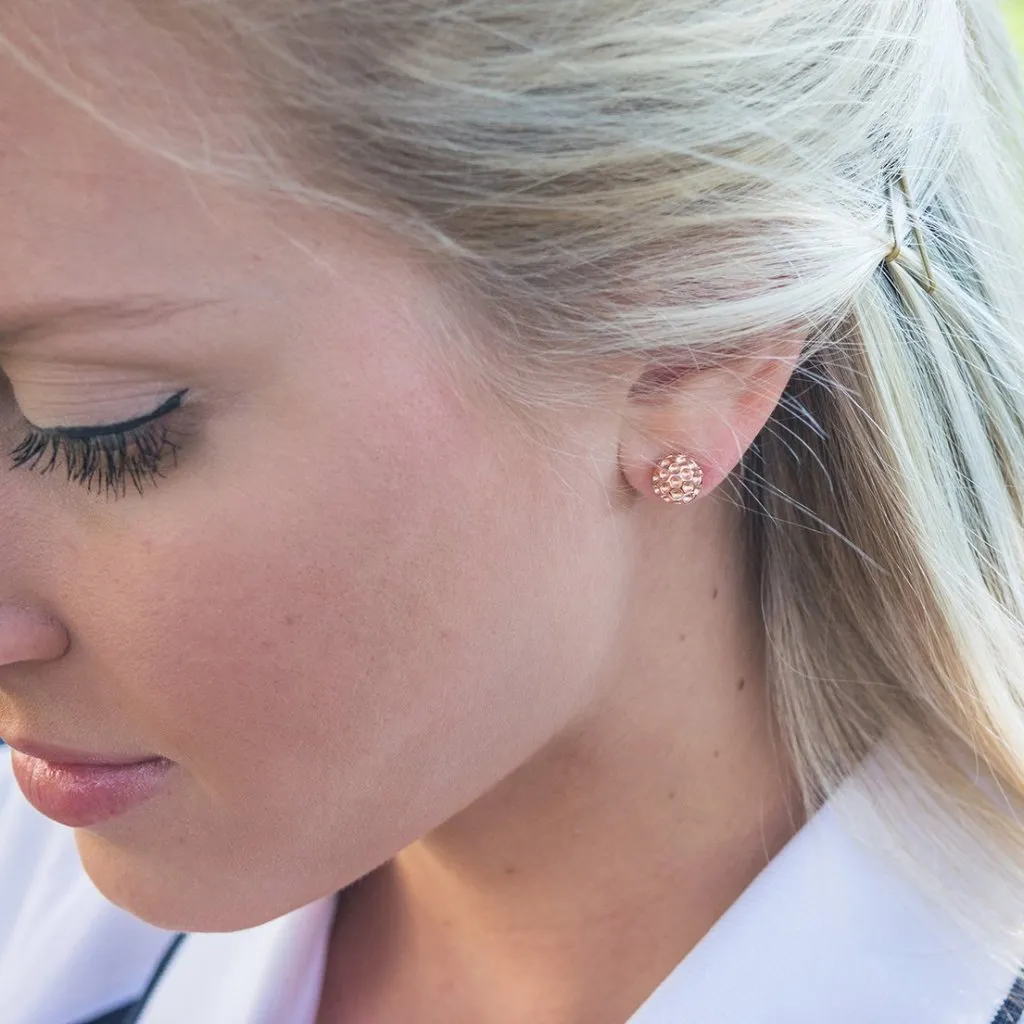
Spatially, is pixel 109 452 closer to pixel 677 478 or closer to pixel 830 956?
pixel 677 478

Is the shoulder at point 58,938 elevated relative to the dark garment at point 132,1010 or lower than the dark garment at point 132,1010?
elevated

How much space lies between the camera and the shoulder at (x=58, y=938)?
1.12 m

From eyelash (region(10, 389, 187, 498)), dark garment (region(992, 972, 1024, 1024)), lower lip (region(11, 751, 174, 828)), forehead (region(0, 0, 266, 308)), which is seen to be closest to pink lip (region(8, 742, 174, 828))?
lower lip (region(11, 751, 174, 828))

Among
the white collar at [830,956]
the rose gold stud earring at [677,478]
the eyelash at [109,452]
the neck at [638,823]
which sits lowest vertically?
the white collar at [830,956]

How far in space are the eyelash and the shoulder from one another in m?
0.55

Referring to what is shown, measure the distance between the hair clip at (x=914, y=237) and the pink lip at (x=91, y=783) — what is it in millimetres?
603

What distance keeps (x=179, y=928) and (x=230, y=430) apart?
38 cm

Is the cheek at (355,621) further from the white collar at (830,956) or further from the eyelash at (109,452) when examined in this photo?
the white collar at (830,956)

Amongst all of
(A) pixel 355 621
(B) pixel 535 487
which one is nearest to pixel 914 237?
(B) pixel 535 487

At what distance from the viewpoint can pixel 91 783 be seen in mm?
798

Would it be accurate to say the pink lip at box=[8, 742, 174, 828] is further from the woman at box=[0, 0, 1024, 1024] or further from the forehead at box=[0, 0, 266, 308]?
the forehead at box=[0, 0, 266, 308]

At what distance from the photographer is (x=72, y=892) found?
3.91 feet

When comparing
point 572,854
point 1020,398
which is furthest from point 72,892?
point 1020,398

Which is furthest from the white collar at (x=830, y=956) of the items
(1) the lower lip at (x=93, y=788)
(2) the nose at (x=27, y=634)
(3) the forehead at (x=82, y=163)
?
(3) the forehead at (x=82, y=163)
